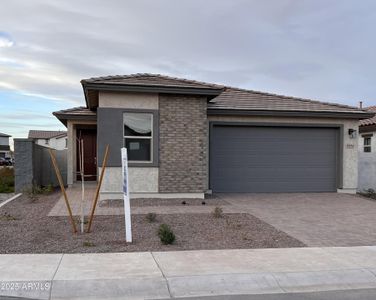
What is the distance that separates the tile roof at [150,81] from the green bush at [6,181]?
7451 millimetres

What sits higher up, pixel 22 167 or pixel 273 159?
pixel 273 159

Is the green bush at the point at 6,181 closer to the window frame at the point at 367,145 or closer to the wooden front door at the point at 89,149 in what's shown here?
the wooden front door at the point at 89,149

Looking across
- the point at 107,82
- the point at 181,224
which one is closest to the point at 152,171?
the point at 107,82

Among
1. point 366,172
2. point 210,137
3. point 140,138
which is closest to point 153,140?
point 140,138

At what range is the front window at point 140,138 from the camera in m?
14.4

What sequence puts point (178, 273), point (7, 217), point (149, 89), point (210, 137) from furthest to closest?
point (210, 137), point (149, 89), point (7, 217), point (178, 273)

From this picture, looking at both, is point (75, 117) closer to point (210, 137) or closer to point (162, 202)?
point (210, 137)

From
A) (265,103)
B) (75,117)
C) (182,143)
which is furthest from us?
(75,117)

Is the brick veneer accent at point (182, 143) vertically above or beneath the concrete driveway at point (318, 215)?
above

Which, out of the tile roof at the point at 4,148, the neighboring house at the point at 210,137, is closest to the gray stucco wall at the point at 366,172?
the neighboring house at the point at 210,137

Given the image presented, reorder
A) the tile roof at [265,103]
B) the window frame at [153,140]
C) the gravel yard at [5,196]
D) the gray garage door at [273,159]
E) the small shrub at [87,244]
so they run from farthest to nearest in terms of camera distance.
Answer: the gray garage door at [273,159]
the tile roof at [265,103]
the gravel yard at [5,196]
the window frame at [153,140]
the small shrub at [87,244]

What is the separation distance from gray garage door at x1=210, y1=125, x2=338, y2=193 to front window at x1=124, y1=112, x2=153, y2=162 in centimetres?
303

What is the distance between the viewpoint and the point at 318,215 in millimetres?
12352

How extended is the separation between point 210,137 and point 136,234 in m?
7.87
